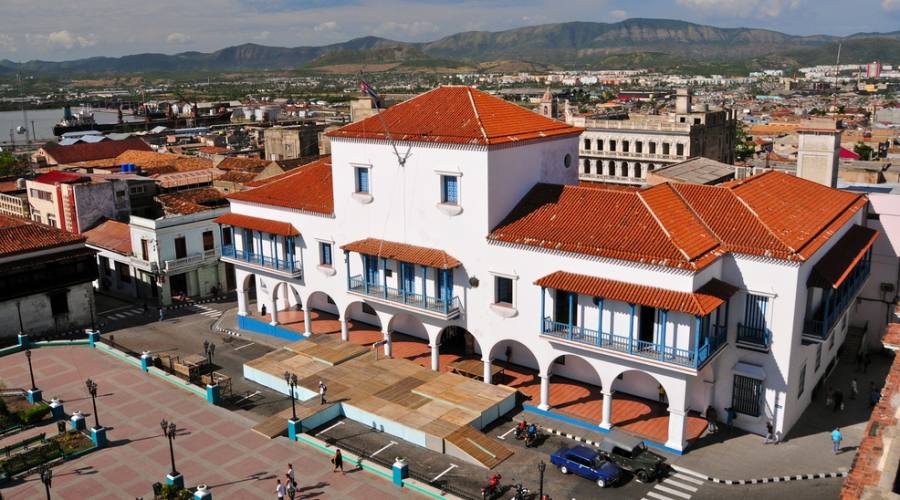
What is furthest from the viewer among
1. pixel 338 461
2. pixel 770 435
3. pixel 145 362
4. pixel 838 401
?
pixel 145 362

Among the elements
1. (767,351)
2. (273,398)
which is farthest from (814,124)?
(273,398)

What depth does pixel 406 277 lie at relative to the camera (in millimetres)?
39938

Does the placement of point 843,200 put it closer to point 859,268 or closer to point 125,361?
point 859,268

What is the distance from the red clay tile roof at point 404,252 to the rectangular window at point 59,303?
2135 centimetres

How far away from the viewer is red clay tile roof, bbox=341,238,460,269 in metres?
37.0

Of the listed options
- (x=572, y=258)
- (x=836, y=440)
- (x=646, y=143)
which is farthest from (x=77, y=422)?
(x=646, y=143)

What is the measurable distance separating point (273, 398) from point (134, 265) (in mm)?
23131

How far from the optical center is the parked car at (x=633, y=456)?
29.5 metres

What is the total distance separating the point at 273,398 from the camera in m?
37.8

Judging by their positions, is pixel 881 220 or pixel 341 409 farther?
pixel 881 220

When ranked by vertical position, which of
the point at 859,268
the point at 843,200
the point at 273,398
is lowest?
the point at 273,398

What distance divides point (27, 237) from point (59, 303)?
4.68 meters

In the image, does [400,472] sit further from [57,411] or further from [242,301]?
[242,301]

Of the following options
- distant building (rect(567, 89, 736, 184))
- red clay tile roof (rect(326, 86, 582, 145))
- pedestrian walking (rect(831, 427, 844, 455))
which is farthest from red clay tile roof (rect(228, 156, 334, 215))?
distant building (rect(567, 89, 736, 184))
